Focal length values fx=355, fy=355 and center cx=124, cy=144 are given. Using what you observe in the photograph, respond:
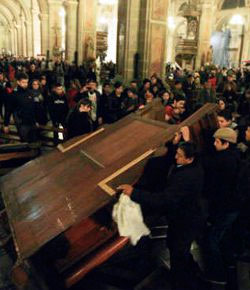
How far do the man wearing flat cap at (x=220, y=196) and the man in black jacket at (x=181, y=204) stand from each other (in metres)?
0.34

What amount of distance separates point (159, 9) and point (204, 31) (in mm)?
Answer: 10165

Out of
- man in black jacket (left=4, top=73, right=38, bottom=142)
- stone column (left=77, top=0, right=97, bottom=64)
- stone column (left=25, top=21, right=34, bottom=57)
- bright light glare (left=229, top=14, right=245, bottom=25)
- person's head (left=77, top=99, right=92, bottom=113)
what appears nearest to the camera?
person's head (left=77, top=99, right=92, bottom=113)

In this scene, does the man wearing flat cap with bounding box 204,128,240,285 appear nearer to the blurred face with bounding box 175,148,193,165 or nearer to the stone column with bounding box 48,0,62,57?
the blurred face with bounding box 175,148,193,165

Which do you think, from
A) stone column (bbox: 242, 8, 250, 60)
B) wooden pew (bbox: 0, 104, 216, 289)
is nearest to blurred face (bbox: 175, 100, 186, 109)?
wooden pew (bbox: 0, 104, 216, 289)

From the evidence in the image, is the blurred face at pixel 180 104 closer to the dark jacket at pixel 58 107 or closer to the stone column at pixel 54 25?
the dark jacket at pixel 58 107

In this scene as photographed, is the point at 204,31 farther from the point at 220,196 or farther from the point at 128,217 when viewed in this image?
the point at 128,217

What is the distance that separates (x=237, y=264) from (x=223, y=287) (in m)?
0.51

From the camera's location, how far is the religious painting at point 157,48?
11727 millimetres

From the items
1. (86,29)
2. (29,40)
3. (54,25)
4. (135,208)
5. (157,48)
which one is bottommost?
(135,208)

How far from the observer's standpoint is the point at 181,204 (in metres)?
2.99

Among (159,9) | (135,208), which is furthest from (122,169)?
(159,9)

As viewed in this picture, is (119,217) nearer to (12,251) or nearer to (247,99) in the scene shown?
(12,251)

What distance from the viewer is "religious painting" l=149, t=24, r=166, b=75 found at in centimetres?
1173

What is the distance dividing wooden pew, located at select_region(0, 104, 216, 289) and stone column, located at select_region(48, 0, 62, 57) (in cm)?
2060
